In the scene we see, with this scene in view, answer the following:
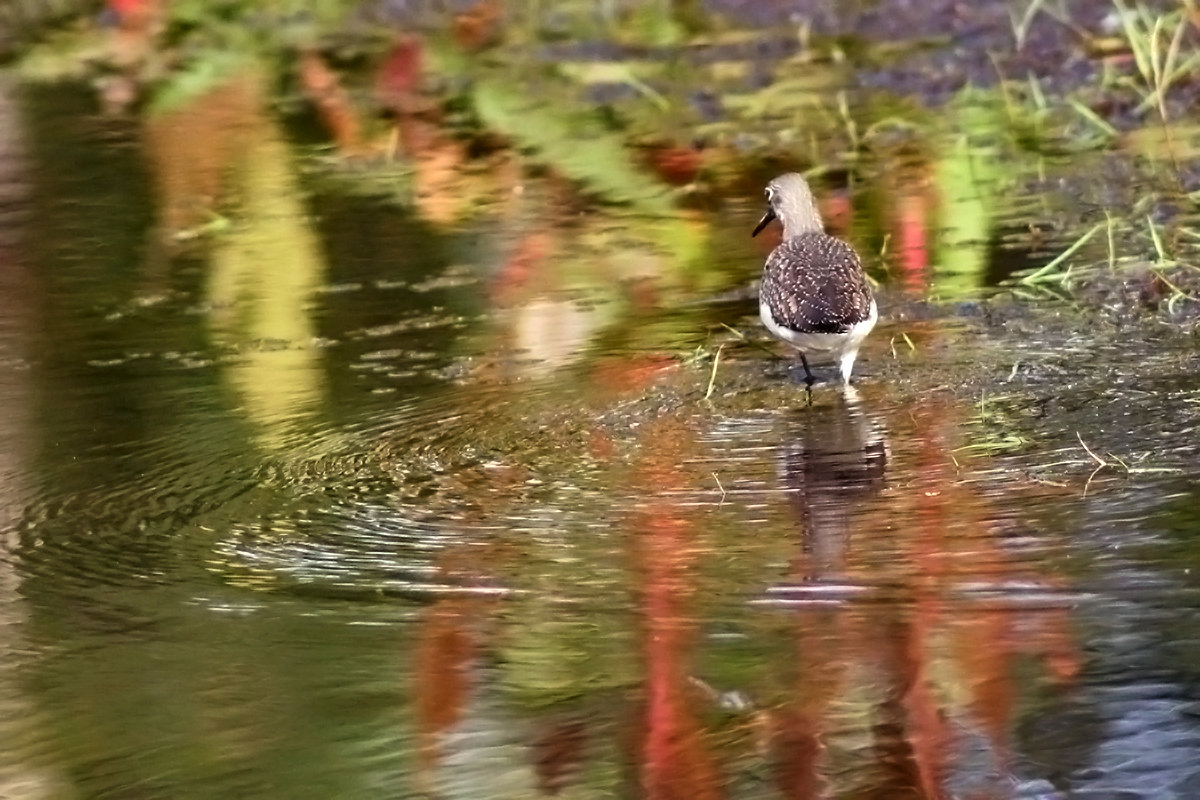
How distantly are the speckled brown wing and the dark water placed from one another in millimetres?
213

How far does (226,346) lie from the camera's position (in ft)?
25.5

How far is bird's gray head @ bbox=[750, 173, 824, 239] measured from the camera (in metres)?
8.08

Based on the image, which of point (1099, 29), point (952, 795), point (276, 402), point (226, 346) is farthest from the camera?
point (1099, 29)

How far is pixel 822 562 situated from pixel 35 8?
13.2 meters

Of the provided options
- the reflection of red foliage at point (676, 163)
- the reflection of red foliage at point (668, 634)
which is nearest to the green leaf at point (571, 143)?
the reflection of red foliage at point (676, 163)

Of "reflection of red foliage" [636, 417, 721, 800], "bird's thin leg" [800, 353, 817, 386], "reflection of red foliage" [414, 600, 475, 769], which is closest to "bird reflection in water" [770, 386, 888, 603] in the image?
"bird's thin leg" [800, 353, 817, 386]

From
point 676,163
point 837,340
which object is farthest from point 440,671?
point 676,163

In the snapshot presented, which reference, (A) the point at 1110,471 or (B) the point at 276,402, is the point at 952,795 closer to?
(A) the point at 1110,471

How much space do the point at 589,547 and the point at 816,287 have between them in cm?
165

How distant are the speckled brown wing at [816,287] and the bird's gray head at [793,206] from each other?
0.69 meters

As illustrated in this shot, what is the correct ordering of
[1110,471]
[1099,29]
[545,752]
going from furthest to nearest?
[1099,29] < [1110,471] < [545,752]

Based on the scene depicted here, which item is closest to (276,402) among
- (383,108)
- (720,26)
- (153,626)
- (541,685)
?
(153,626)

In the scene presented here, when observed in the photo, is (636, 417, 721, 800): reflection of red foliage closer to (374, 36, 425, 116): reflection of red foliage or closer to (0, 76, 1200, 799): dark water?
(0, 76, 1200, 799): dark water

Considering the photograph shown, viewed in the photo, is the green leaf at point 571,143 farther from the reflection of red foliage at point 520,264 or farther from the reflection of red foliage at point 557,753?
the reflection of red foliage at point 557,753
